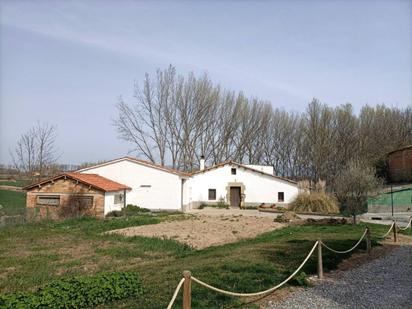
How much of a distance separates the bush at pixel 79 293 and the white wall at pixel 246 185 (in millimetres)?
30278

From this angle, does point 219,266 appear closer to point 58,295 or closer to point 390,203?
point 58,295

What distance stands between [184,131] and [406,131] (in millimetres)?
29734

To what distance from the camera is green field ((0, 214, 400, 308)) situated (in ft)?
25.6

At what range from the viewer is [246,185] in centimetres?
3859

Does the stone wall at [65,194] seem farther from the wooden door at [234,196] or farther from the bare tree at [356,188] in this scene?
the bare tree at [356,188]

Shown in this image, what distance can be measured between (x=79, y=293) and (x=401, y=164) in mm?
42516

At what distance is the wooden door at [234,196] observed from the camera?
38.7m

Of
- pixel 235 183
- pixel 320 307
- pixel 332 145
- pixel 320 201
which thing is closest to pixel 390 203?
pixel 320 201

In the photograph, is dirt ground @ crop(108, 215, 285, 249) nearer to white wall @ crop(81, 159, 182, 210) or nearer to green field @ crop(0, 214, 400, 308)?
green field @ crop(0, 214, 400, 308)

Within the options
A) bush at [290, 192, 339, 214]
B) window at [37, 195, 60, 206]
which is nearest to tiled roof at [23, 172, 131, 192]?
window at [37, 195, 60, 206]

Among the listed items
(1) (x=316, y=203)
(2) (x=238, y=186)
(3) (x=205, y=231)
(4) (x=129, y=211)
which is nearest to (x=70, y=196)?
(4) (x=129, y=211)

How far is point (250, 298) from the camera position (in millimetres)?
7070

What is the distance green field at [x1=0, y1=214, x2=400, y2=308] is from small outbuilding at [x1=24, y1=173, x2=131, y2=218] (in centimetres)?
831

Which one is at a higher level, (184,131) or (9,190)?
(184,131)
